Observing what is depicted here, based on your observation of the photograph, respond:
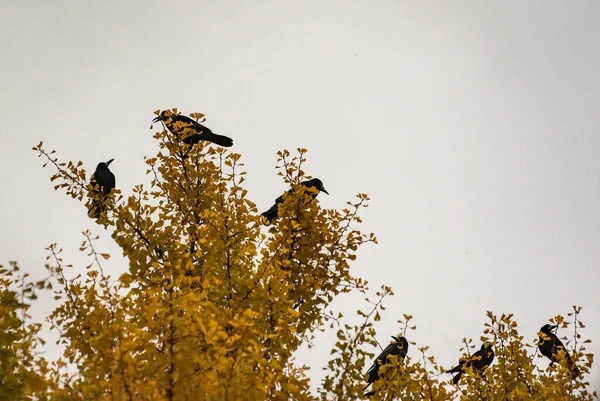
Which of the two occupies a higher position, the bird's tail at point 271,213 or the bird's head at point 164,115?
the bird's head at point 164,115

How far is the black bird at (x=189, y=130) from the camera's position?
268 inches

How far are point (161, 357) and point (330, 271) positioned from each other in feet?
11.4

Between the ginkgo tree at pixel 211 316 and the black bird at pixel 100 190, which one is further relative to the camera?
the black bird at pixel 100 190

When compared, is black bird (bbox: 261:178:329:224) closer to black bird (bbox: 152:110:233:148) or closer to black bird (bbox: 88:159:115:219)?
black bird (bbox: 152:110:233:148)

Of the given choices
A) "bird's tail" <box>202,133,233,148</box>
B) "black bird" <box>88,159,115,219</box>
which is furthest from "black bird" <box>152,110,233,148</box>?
"black bird" <box>88,159,115,219</box>

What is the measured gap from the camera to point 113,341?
3.64 metres

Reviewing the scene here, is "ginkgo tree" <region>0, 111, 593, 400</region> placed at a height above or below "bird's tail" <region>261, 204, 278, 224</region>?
below

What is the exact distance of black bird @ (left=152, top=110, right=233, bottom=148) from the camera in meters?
6.81

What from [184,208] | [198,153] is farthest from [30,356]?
[198,153]

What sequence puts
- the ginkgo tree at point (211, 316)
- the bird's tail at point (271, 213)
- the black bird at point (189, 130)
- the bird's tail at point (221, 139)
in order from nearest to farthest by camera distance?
the ginkgo tree at point (211, 316) < the black bird at point (189, 130) < the bird's tail at point (271, 213) < the bird's tail at point (221, 139)

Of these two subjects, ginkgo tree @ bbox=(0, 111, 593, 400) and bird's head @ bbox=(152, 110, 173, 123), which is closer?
ginkgo tree @ bbox=(0, 111, 593, 400)

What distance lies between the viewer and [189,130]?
22.5ft

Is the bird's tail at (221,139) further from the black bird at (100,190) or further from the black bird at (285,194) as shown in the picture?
the black bird at (100,190)

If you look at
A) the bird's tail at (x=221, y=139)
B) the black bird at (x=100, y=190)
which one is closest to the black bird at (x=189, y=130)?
the bird's tail at (x=221, y=139)
